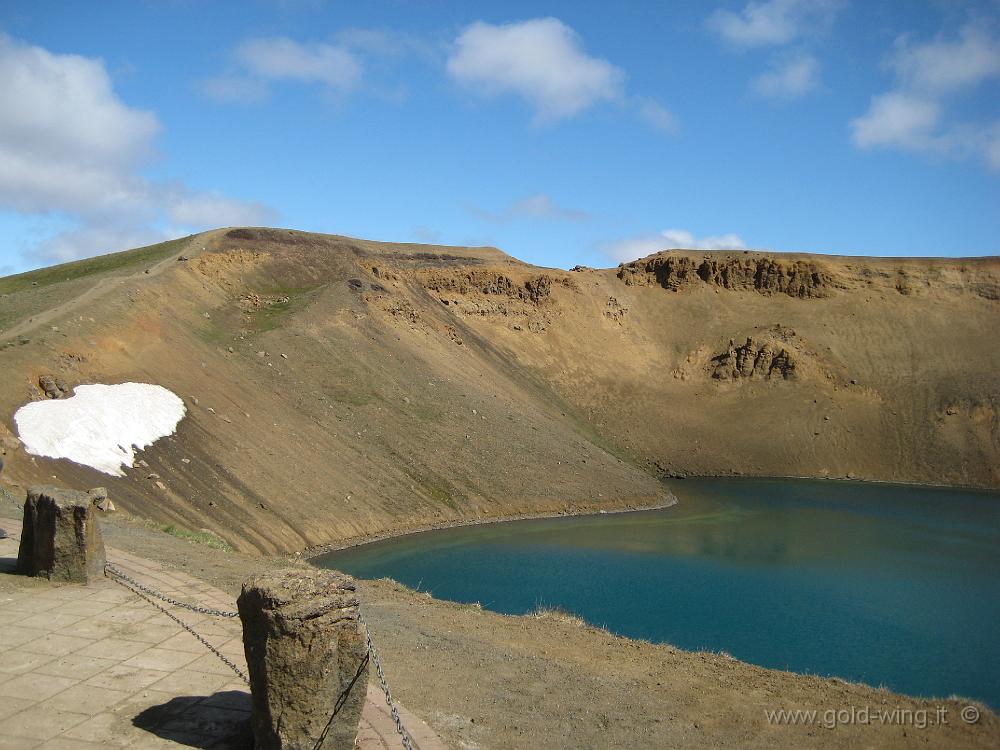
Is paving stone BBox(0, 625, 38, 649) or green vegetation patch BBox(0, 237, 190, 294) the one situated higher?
green vegetation patch BBox(0, 237, 190, 294)

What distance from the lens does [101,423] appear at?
1023 inches

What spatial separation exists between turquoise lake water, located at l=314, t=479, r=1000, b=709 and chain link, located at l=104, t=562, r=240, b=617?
463 inches

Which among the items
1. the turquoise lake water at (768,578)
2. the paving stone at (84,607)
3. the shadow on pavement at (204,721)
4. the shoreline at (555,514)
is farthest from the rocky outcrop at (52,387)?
the shadow on pavement at (204,721)

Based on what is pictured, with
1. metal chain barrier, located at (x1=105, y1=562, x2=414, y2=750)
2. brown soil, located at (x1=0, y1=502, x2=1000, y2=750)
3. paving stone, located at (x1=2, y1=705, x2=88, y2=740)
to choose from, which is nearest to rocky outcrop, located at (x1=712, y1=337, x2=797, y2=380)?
brown soil, located at (x1=0, y1=502, x2=1000, y2=750)

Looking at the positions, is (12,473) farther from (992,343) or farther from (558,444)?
(992,343)

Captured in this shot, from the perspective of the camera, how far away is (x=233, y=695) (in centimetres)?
779

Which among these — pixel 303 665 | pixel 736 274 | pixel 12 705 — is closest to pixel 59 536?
pixel 12 705

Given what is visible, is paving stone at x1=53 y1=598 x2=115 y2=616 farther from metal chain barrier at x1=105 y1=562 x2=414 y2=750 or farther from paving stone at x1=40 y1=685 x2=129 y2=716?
paving stone at x1=40 y1=685 x2=129 y2=716

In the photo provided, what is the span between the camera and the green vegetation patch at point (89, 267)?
145 ft

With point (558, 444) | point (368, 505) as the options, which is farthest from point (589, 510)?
point (368, 505)

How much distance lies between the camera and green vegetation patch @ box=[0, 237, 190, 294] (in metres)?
44.3

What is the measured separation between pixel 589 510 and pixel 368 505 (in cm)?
1232

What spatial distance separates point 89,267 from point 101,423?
2517cm

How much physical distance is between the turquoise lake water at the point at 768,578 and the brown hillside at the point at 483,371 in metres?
3.43
